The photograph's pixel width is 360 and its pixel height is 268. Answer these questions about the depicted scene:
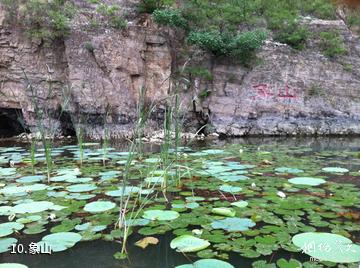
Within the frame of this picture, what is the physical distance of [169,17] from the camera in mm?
10320

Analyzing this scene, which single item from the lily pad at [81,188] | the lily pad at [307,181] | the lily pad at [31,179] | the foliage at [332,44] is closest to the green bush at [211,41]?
the foliage at [332,44]

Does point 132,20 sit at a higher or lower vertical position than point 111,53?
higher

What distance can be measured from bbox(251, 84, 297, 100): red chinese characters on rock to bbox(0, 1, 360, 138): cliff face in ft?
0.10

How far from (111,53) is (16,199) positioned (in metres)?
7.68

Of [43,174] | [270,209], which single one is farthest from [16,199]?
[270,209]

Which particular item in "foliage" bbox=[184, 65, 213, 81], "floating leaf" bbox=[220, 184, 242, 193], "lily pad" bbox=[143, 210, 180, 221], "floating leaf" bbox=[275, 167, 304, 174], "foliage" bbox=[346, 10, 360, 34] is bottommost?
"floating leaf" bbox=[275, 167, 304, 174]

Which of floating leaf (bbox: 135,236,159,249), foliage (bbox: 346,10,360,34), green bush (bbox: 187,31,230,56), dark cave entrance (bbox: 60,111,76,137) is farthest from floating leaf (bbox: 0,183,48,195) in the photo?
foliage (bbox: 346,10,360,34)

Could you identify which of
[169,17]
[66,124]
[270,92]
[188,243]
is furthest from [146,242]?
[270,92]

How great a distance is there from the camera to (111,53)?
32.7 feet

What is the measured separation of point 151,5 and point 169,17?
3.93 ft

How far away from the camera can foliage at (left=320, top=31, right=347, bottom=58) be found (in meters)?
11.3

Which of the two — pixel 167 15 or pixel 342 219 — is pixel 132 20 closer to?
pixel 167 15

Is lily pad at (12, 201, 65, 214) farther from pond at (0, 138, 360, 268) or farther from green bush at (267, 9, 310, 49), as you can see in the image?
green bush at (267, 9, 310, 49)

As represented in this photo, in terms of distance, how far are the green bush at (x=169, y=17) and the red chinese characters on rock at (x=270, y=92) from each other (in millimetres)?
3124
